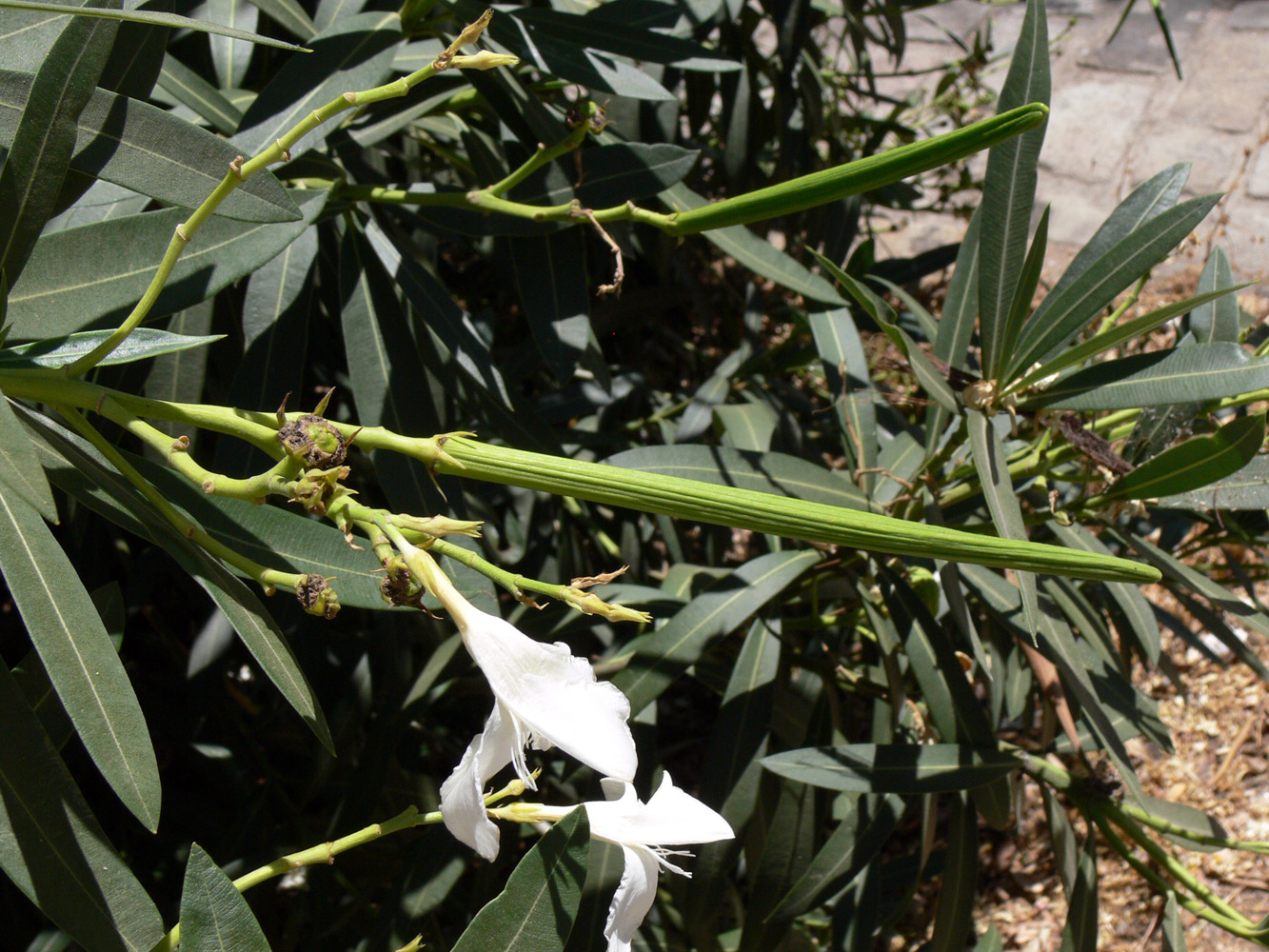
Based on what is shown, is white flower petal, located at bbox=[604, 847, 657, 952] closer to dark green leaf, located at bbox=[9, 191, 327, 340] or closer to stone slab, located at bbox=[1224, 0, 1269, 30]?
dark green leaf, located at bbox=[9, 191, 327, 340]

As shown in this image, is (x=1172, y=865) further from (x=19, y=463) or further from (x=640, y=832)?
(x=19, y=463)

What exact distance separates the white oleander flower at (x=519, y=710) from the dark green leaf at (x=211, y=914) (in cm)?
21

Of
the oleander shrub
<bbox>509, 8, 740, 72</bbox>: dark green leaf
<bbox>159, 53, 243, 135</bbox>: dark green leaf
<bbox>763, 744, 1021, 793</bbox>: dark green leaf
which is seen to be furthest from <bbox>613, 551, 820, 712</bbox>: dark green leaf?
<bbox>159, 53, 243, 135</bbox>: dark green leaf

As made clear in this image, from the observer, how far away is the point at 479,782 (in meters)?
0.46

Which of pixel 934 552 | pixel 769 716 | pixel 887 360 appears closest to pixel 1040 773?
pixel 769 716

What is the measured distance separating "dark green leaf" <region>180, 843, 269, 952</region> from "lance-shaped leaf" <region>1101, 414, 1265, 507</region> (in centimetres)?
84

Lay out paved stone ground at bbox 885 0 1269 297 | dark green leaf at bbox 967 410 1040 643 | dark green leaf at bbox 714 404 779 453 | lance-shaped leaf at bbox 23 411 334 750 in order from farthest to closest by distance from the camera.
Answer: paved stone ground at bbox 885 0 1269 297
dark green leaf at bbox 714 404 779 453
dark green leaf at bbox 967 410 1040 643
lance-shaped leaf at bbox 23 411 334 750

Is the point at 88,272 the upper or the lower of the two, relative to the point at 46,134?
lower

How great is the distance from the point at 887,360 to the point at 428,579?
653 mm

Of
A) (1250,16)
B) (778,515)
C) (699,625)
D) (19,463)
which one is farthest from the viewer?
(1250,16)

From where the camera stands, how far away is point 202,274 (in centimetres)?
77

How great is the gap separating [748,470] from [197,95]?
0.69m

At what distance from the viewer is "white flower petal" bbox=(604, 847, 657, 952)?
520mm

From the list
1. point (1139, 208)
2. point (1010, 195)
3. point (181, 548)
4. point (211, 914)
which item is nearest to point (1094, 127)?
point (1139, 208)
